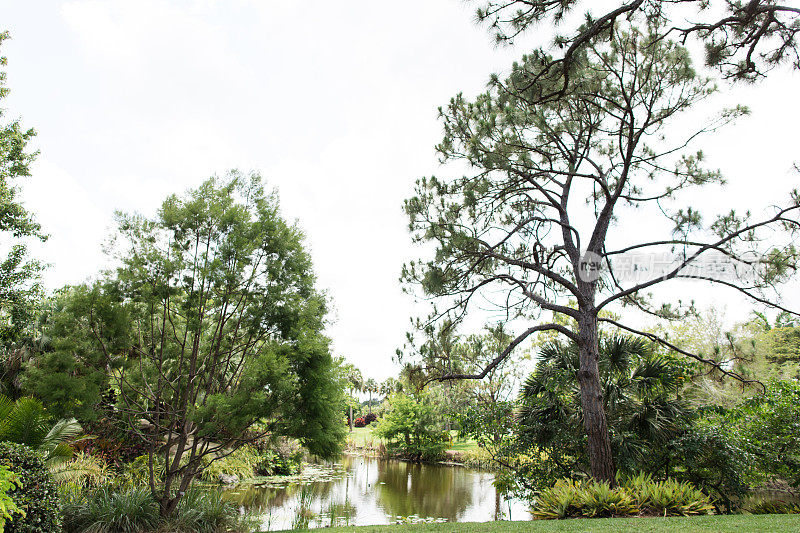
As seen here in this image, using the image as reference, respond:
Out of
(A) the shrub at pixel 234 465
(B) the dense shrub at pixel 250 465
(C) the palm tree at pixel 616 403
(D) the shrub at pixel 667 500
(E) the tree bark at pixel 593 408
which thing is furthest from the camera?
(B) the dense shrub at pixel 250 465

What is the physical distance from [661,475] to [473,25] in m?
9.39

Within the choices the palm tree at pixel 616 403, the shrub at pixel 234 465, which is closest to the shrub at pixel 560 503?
the palm tree at pixel 616 403

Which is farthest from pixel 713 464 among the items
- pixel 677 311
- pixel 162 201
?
pixel 162 201

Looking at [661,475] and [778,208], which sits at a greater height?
[778,208]

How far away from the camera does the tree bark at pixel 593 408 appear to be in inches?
299

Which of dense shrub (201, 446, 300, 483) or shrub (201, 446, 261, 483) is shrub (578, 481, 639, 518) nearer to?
dense shrub (201, 446, 300, 483)

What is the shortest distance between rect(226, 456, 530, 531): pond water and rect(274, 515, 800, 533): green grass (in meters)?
3.42

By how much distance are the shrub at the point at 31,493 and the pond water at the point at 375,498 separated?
3.87 metres

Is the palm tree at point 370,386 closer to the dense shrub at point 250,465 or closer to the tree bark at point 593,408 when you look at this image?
the dense shrub at point 250,465

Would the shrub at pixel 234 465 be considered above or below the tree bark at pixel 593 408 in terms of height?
below

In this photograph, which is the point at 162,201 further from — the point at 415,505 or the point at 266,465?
the point at 266,465

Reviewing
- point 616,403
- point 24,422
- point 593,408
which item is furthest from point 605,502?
point 24,422

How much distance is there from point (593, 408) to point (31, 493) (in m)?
8.34

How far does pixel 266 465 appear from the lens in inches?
664
